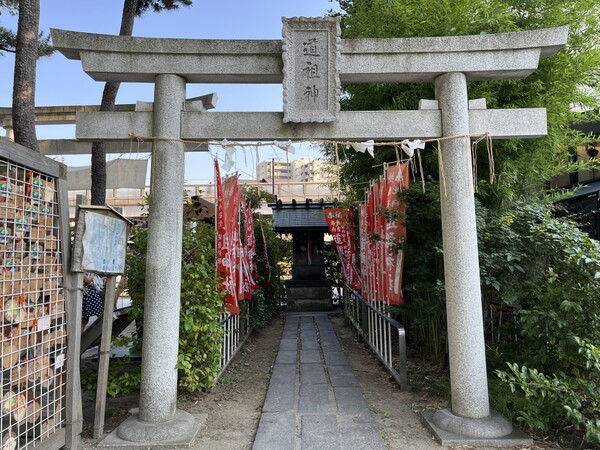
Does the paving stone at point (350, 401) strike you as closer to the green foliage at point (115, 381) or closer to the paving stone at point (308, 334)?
the green foliage at point (115, 381)

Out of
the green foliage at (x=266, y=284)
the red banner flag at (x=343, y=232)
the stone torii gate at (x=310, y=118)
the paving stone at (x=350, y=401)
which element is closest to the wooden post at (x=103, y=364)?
the stone torii gate at (x=310, y=118)

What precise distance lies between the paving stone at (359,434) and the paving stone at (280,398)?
0.76m

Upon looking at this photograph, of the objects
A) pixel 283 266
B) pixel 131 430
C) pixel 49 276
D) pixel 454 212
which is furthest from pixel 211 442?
pixel 283 266

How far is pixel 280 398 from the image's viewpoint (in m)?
5.22

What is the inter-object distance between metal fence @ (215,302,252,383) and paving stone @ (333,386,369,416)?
1.78 metres

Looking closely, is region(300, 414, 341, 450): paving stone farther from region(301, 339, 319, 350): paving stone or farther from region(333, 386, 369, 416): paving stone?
region(301, 339, 319, 350): paving stone

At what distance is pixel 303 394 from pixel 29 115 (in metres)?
5.72

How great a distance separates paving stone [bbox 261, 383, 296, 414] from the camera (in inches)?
192

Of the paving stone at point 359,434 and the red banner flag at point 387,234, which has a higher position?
the red banner flag at point 387,234

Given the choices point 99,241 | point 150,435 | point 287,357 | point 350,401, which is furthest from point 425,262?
point 99,241

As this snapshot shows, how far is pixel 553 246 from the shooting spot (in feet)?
14.2

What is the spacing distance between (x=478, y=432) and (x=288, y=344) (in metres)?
5.05

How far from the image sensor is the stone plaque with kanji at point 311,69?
14.0ft

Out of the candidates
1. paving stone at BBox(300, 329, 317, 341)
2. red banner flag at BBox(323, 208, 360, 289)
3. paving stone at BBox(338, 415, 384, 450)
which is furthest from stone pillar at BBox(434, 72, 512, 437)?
red banner flag at BBox(323, 208, 360, 289)
